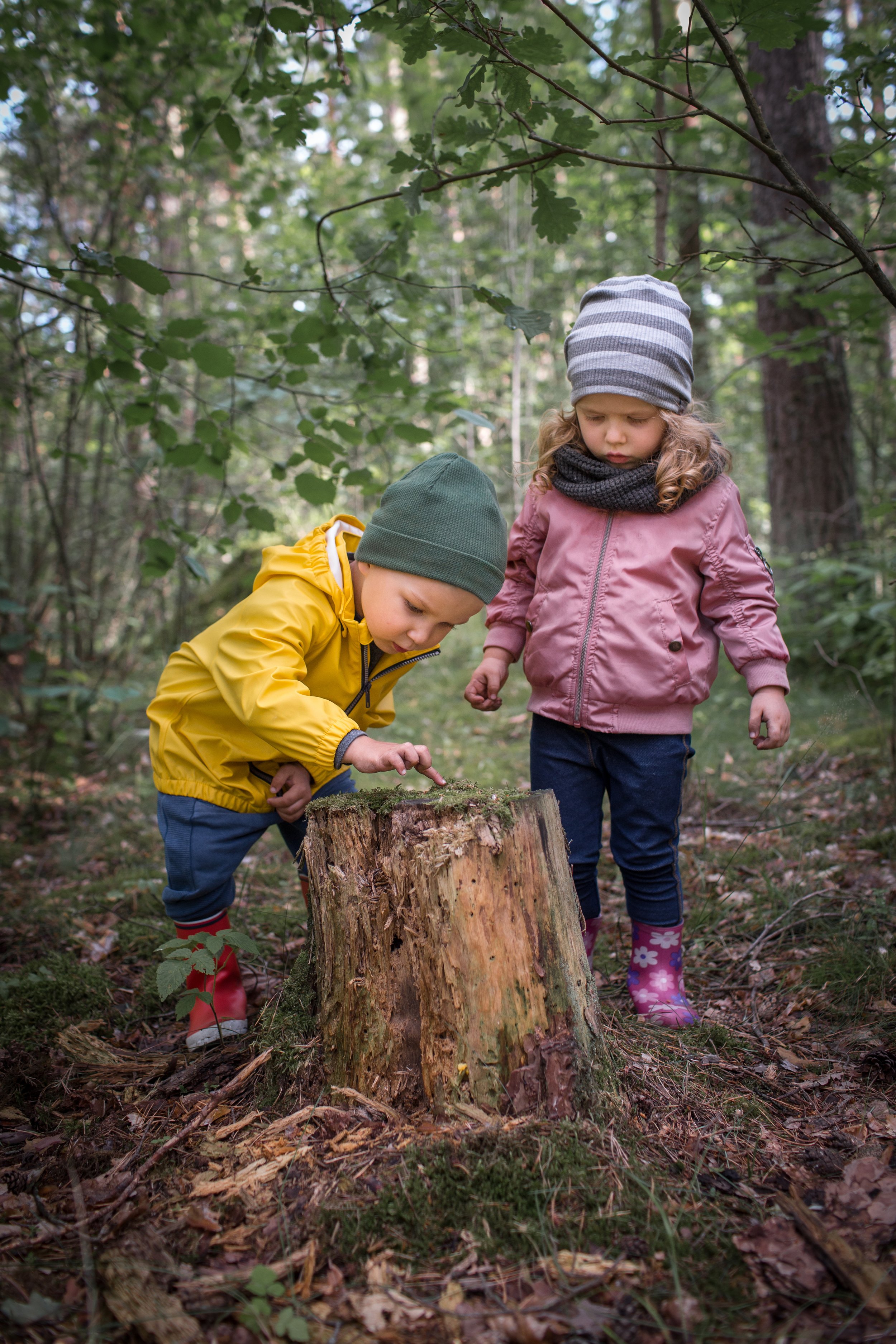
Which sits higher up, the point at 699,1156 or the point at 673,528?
the point at 673,528

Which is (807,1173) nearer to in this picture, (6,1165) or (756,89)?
(6,1165)

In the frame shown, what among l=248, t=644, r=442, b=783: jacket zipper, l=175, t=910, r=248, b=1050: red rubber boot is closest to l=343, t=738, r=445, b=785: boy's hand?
l=248, t=644, r=442, b=783: jacket zipper

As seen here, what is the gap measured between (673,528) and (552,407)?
0.63m

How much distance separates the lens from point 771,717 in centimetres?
246

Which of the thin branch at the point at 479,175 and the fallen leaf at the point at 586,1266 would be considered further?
the thin branch at the point at 479,175

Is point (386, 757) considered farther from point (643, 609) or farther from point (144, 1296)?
point (144, 1296)

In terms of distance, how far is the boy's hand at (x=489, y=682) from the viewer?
282cm

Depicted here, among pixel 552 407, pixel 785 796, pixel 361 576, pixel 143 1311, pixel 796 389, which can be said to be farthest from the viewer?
pixel 796 389

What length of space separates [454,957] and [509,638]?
1385 millimetres

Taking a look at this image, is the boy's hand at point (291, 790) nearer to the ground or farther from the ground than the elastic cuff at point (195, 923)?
farther from the ground

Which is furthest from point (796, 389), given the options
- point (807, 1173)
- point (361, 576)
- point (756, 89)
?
point (807, 1173)

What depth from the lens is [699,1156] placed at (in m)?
1.78

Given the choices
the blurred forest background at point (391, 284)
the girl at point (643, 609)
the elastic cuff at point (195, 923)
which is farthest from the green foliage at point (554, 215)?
the elastic cuff at point (195, 923)

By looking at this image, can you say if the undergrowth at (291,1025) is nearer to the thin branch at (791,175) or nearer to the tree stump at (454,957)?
the tree stump at (454,957)
